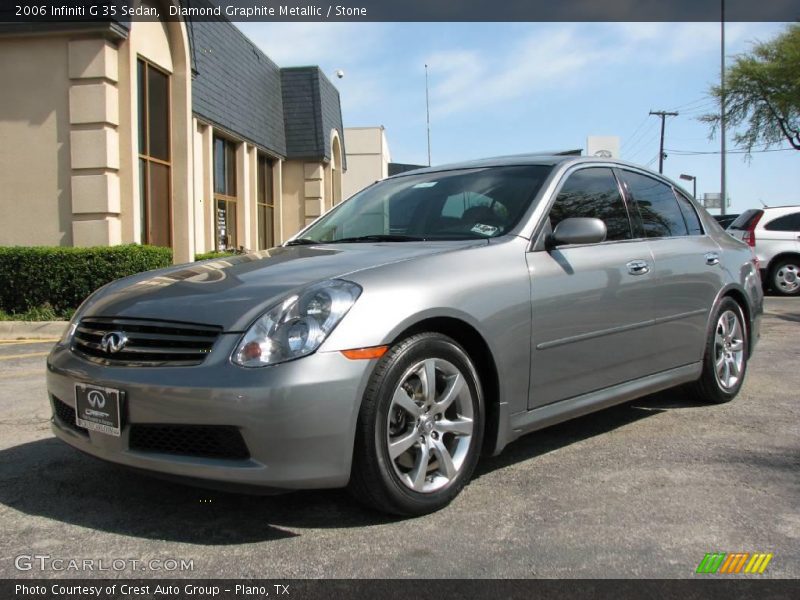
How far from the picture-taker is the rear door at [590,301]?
3.52 m

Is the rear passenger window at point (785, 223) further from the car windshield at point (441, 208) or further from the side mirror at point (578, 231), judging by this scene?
the side mirror at point (578, 231)

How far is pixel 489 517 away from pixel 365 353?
884 mm

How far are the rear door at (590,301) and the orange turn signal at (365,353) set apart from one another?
0.92m

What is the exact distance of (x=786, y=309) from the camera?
36.5ft

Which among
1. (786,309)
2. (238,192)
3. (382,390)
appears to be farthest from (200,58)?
(382,390)

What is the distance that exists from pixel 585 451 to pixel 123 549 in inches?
93.0

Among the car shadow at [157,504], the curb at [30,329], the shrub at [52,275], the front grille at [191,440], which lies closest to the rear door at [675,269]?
the car shadow at [157,504]

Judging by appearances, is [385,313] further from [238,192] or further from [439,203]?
[238,192]

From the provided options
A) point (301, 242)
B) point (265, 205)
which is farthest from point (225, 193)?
point (301, 242)

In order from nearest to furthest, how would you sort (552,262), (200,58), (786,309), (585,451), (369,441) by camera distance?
(369,441) < (552,262) < (585,451) < (786,309) < (200,58)

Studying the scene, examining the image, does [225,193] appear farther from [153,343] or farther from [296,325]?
[296,325]

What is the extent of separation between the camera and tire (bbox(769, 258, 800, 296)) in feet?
43.7

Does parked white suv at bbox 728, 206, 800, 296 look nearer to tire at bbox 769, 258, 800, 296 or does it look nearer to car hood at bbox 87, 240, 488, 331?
tire at bbox 769, 258, 800, 296

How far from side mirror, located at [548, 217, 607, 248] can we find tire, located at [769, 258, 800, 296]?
1131 cm
